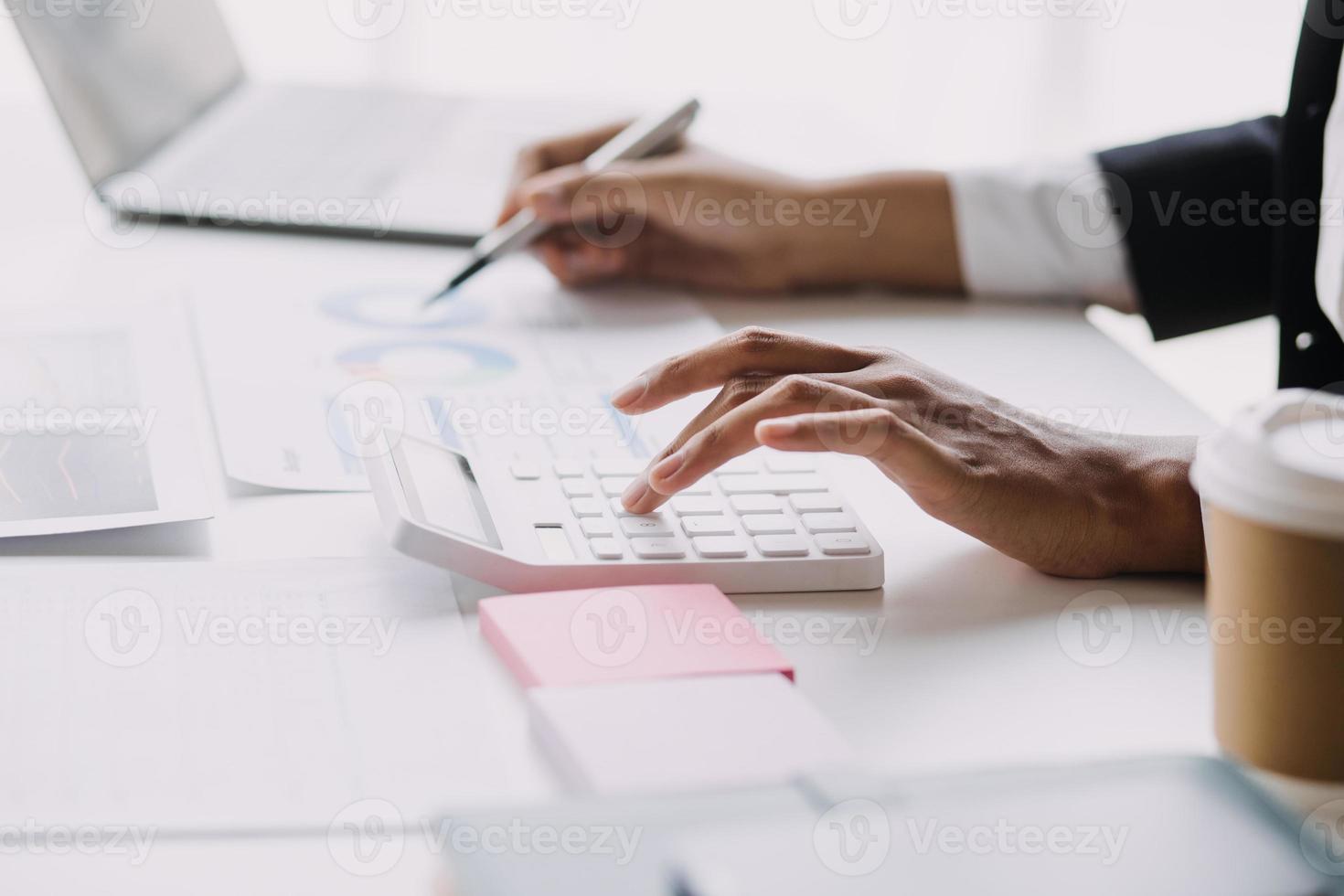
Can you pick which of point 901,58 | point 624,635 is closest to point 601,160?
point 624,635

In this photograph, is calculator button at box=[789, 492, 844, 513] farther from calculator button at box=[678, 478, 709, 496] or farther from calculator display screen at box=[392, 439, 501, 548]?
calculator display screen at box=[392, 439, 501, 548]

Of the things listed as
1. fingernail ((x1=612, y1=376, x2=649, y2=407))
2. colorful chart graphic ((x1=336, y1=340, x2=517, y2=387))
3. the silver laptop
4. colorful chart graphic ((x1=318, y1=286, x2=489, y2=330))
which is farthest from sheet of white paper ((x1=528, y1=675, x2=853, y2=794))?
the silver laptop

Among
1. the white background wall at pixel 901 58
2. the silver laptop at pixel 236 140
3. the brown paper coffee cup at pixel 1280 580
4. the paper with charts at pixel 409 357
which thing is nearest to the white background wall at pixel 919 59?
the white background wall at pixel 901 58

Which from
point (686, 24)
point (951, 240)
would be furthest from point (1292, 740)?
point (686, 24)

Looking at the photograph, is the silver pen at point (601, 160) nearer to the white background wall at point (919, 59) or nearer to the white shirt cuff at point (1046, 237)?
the white shirt cuff at point (1046, 237)

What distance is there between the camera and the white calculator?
57 cm

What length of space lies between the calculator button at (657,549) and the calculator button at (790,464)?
10 centimetres

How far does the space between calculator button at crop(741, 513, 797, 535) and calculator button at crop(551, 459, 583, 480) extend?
9 centimetres

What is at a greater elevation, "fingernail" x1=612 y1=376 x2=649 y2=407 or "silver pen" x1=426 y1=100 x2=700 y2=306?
"silver pen" x1=426 y1=100 x2=700 y2=306

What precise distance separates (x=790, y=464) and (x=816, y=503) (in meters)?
0.05

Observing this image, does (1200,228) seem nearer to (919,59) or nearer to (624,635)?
(624,635)

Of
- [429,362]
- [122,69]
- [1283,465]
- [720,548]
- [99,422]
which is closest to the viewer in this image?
[1283,465]

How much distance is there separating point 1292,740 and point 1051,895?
12 centimetres

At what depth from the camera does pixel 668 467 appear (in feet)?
1.96
